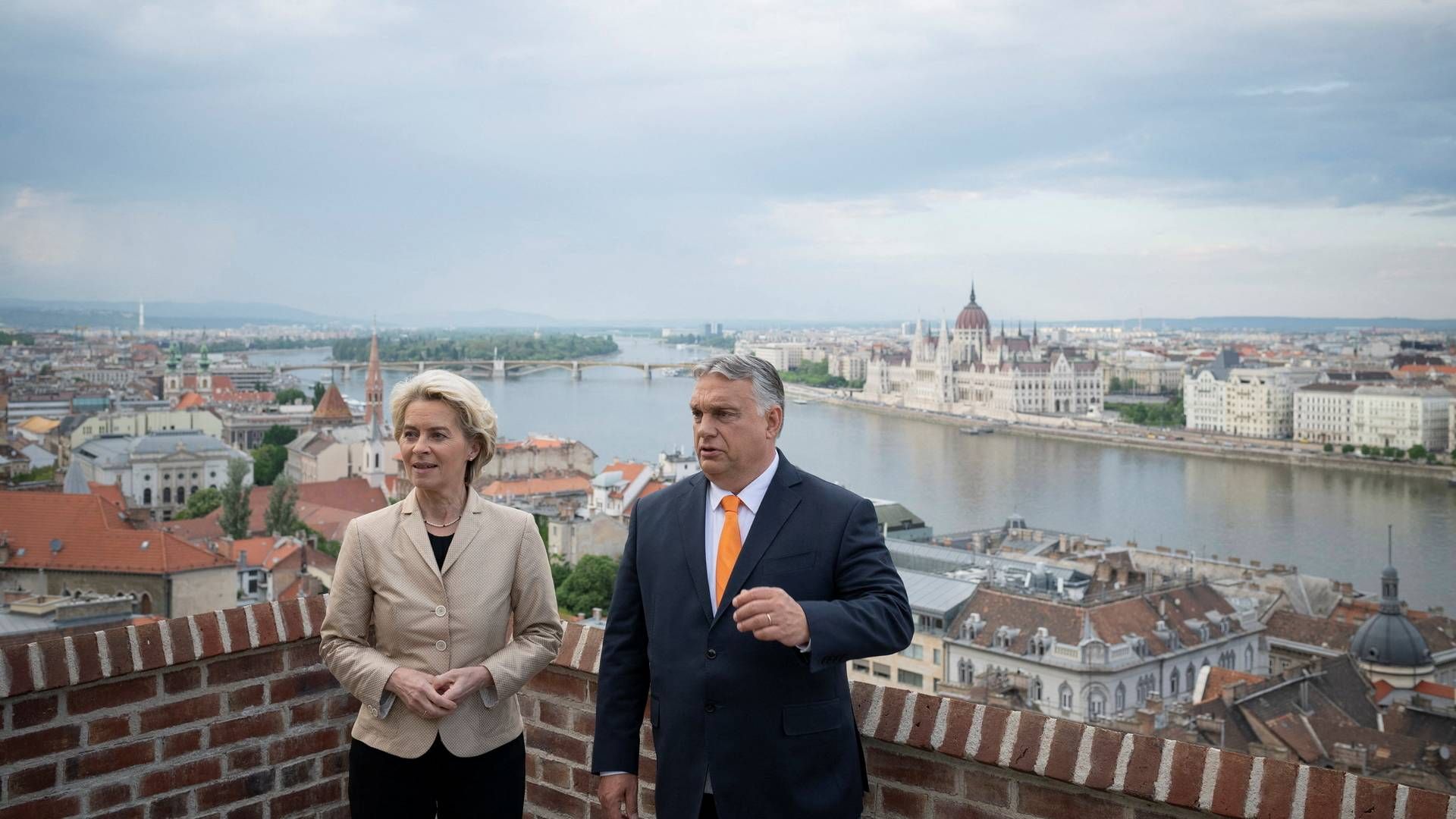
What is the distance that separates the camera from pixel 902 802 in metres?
1.28

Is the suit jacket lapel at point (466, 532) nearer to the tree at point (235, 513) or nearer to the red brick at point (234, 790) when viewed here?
the red brick at point (234, 790)

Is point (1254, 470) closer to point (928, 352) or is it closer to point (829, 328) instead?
point (928, 352)

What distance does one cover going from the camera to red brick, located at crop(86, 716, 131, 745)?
136cm

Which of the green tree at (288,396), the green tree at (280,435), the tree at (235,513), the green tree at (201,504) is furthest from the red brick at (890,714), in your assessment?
the green tree at (288,396)

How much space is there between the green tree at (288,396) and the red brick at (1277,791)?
34.0 meters

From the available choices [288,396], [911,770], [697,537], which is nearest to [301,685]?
[697,537]

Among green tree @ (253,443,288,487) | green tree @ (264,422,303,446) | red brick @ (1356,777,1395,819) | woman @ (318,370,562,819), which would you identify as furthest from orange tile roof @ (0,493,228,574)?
green tree @ (264,422,303,446)

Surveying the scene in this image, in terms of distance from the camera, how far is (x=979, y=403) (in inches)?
1704

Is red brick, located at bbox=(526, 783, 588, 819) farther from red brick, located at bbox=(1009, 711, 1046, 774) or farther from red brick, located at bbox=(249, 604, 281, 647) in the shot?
red brick, located at bbox=(1009, 711, 1046, 774)

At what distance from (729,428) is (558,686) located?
0.54m

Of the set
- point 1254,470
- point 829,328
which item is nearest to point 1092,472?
point 1254,470

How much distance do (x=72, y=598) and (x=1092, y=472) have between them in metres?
21.9

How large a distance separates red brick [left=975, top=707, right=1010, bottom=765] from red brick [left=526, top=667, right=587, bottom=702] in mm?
515

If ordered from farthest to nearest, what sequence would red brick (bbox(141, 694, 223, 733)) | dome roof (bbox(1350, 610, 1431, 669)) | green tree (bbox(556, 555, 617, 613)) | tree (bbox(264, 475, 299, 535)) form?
tree (bbox(264, 475, 299, 535)) < green tree (bbox(556, 555, 617, 613)) < dome roof (bbox(1350, 610, 1431, 669)) < red brick (bbox(141, 694, 223, 733))
